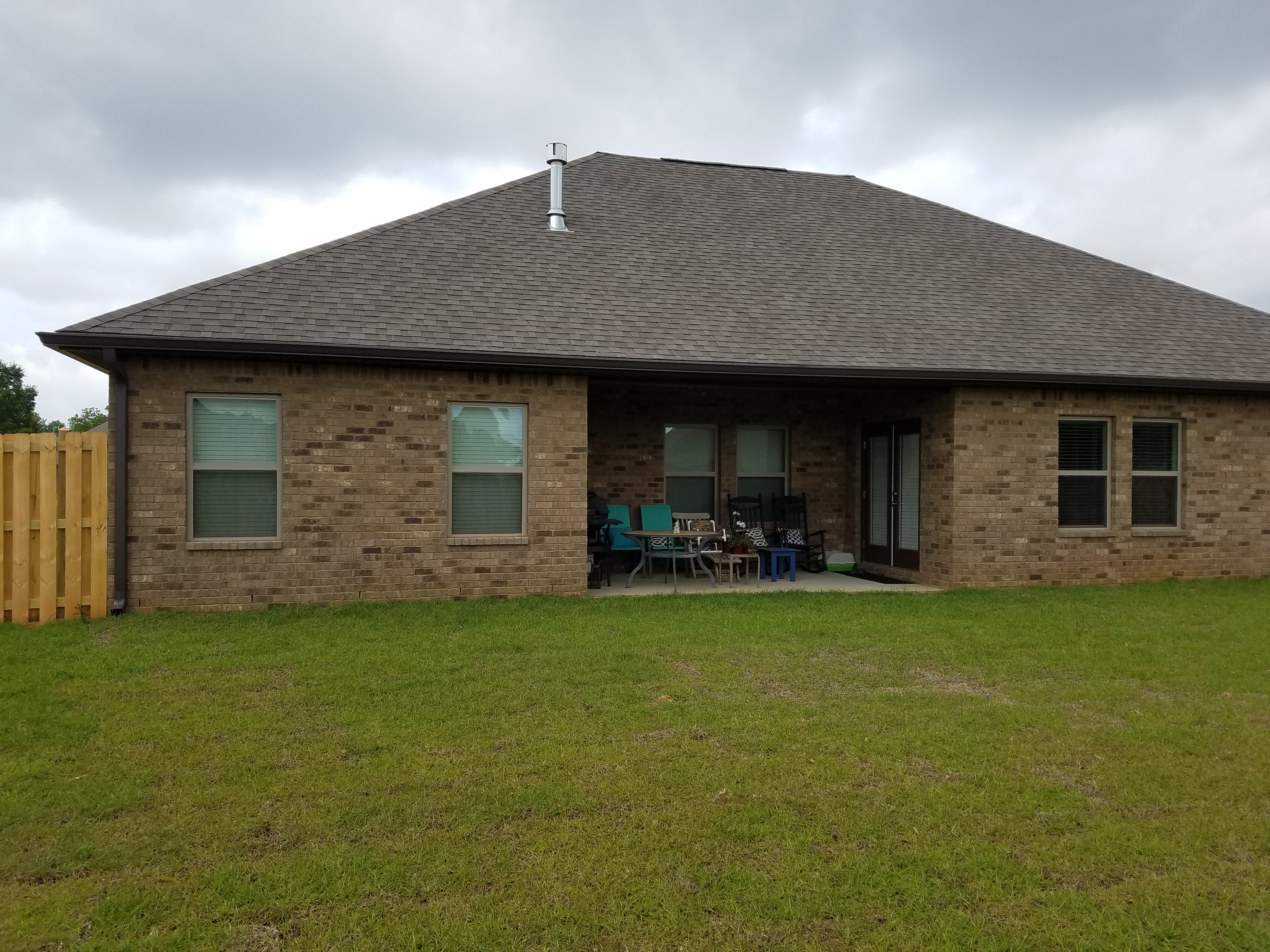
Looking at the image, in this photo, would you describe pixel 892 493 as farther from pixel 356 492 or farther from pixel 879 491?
pixel 356 492

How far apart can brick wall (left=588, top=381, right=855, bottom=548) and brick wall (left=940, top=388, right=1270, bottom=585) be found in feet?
8.81

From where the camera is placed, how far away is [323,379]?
909 centimetres

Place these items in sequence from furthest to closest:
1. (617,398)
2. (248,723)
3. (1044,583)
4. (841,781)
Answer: (617,398) < (1044,583) < (248,723) < (841,781)

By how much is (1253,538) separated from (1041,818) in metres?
10.5

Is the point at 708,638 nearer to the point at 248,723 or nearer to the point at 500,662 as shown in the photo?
the point at 500,662

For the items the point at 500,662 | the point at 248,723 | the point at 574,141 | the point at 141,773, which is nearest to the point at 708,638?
the point at 500,662

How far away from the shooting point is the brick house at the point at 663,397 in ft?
29.2

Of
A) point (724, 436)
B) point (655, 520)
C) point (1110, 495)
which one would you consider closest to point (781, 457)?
point (724, 436)

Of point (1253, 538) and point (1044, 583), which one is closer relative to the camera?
point (1044, 583)

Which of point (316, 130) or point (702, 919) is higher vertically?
point (316, 130)

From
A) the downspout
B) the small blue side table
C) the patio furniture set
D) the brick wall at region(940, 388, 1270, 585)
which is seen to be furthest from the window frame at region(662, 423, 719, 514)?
the downspout

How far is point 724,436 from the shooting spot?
510 inches

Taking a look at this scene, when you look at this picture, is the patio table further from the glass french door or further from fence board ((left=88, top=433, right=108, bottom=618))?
fence board ((left=88, top=433, right=108, bottom=618))

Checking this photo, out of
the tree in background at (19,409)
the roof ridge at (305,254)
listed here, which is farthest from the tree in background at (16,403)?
the roof ridge at (305,254)
